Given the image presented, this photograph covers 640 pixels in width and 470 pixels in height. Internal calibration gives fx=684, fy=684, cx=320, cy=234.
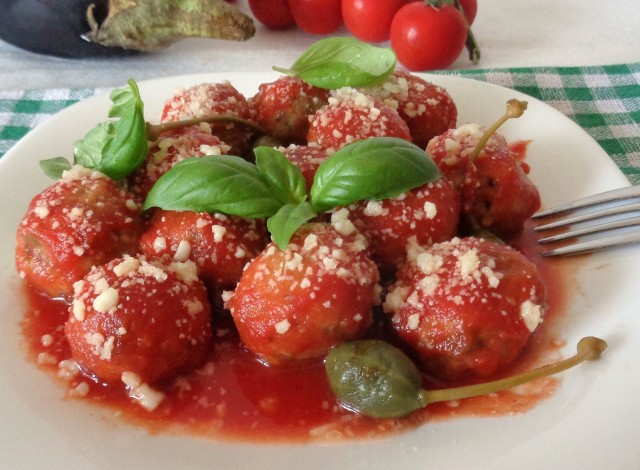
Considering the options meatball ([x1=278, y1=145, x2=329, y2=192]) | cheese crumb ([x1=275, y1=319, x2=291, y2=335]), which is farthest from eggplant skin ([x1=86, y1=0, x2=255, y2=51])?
cheese crumb ([x1=275, y1=319, x2=291, y2=335])

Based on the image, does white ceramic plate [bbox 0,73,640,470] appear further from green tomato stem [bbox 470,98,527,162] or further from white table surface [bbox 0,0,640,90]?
white table surface [bbox 0,0,640,90]

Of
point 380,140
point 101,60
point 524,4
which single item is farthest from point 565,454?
point 524,4

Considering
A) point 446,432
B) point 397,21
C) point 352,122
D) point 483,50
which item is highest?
point 352,122

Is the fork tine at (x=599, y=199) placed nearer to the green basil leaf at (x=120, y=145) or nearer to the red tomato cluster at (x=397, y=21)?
the green basil leaf at (x=120, y=145)

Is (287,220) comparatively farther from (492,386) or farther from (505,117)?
(505,117)

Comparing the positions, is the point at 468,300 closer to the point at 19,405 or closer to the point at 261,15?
the point at 19,405

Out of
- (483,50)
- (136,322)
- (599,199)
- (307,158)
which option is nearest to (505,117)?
(599,199)

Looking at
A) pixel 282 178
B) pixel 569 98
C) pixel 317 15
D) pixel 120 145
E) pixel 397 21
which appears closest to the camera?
pixel 282 178

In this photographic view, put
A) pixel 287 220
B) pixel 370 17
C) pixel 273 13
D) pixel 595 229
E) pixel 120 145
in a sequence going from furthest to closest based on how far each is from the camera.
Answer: pixel 273 13 → pixel 370 17 → pixel 595 229 → pixel 120 145 → pixel 287 220
